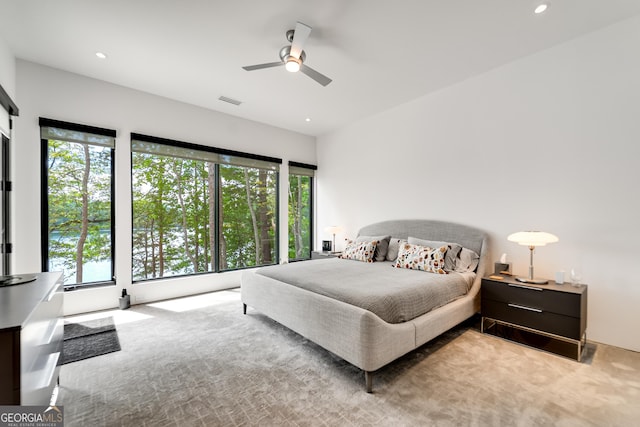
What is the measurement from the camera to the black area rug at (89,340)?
2432 millimetres

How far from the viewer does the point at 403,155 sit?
4.29 m

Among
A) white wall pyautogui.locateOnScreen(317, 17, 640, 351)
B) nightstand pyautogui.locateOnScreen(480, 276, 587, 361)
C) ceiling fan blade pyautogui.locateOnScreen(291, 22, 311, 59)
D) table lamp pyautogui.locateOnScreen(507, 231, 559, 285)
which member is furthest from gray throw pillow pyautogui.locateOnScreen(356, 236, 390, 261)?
ceiling fan blade pyautogui.locateOnScreen(291, 22, 311, 59)

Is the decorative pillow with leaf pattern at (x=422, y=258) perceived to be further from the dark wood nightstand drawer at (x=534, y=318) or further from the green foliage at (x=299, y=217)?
the green foliage at (x=299, y=217)

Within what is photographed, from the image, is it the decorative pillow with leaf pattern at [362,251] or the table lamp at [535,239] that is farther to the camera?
the decorative pillow with leaf pattern at [362,251]

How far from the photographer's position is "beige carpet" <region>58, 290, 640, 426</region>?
5.44 ft

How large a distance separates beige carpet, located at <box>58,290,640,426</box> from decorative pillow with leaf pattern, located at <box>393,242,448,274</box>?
747 millimetres

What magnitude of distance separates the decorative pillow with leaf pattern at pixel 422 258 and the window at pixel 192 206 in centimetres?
299

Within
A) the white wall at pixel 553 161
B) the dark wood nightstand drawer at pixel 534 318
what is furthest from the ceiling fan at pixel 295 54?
the dark wood nightstand drawer at pixel 534 318

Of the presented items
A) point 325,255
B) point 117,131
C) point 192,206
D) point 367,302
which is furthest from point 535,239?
point 117,131

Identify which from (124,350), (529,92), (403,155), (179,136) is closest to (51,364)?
(124,350)

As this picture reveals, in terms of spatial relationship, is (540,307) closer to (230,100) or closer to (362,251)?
(362,251)

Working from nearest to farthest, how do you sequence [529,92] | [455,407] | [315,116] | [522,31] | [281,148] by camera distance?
[455,407], [522,31], [529,92], [315,116], [281,148]

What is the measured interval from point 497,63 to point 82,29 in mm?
4358

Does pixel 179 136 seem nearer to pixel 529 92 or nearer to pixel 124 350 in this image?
pixel 124 350
